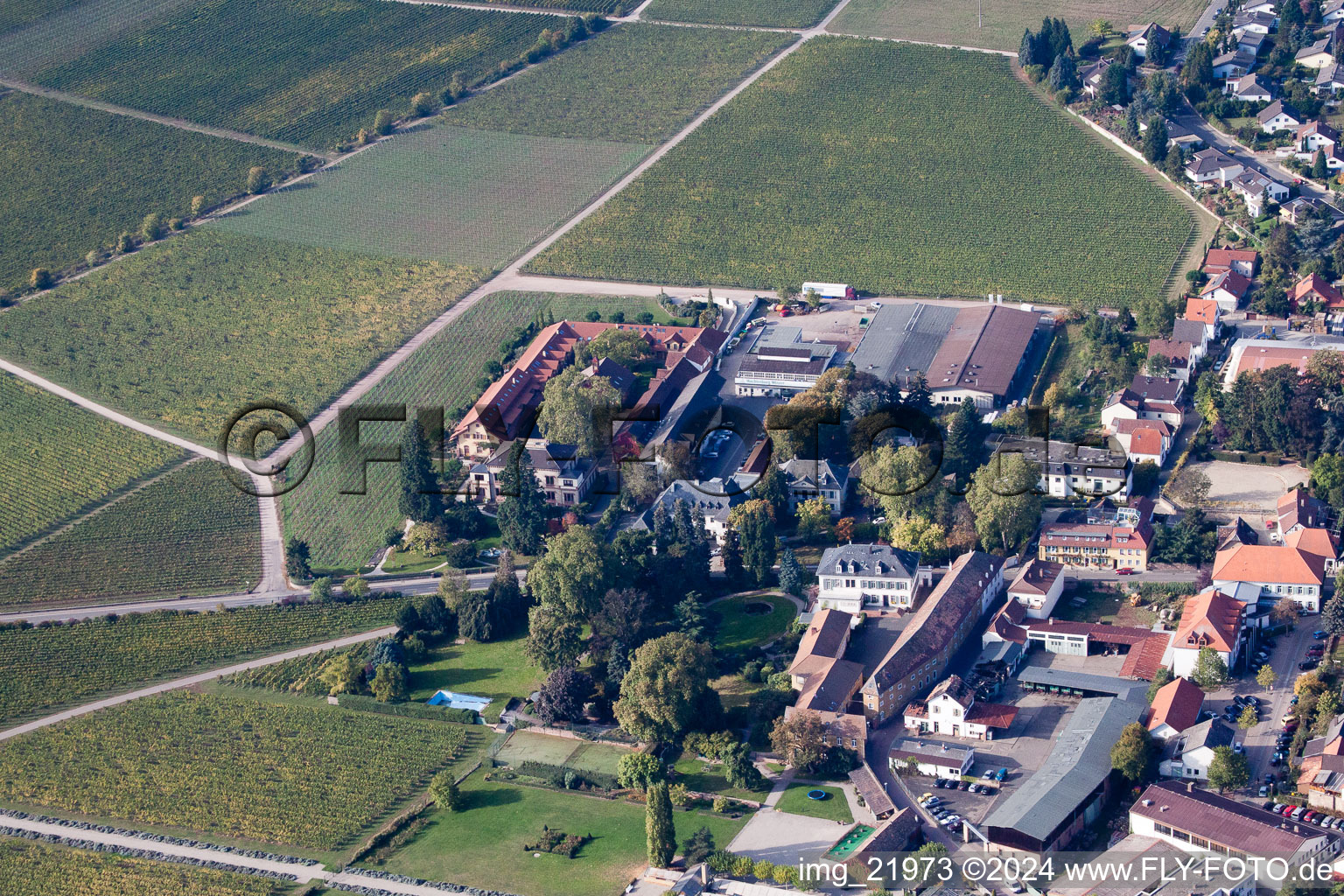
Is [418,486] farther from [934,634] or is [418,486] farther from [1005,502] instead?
[1005,502]

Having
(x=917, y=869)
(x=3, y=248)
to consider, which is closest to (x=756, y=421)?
(x=917, y=869)

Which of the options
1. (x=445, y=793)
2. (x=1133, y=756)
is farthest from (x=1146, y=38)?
(x=445, y=793)

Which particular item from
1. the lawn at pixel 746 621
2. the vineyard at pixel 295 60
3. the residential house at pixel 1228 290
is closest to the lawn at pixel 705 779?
A: the lawn at pixel 746 621

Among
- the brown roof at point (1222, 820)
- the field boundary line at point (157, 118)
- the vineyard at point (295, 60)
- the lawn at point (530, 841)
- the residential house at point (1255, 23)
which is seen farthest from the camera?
the vineyard at point (295, 60)

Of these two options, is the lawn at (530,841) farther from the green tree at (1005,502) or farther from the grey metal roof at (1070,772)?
the green tree at (1005,502)

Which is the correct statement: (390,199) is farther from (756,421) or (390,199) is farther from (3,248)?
(756,421)

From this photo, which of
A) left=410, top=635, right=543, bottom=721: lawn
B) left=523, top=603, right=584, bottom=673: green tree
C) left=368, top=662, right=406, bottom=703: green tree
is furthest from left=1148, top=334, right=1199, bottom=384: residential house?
left=368, top=662, right=406, bottom=703: green tree
